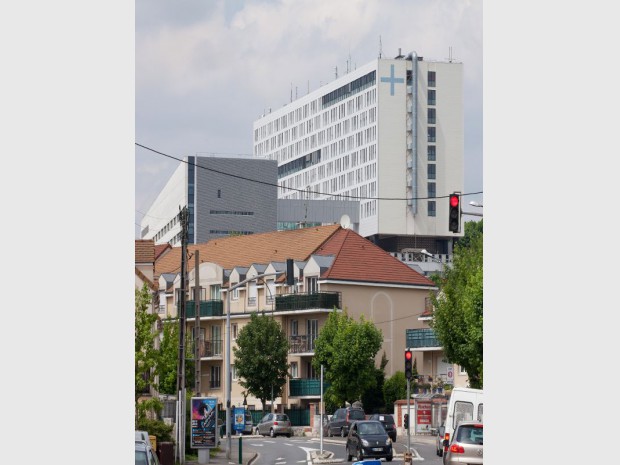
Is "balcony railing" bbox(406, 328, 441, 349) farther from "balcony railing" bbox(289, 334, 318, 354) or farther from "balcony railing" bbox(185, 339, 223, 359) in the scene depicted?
"balcony railing" bbox(185, 339, 223, 359)

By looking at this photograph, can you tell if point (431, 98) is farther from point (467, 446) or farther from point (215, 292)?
point (467, 446)

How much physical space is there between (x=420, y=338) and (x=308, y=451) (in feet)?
83.0

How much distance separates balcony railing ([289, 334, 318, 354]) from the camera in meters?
75.6

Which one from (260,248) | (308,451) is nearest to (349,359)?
(260,248)

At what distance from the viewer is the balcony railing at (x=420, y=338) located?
226 ft

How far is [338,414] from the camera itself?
61812 millimetres

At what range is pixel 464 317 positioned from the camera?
4847 cm

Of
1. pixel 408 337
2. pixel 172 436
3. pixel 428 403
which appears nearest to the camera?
pixel 172 436

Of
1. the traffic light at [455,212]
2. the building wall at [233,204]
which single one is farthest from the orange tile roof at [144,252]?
the building wall at [233,204]

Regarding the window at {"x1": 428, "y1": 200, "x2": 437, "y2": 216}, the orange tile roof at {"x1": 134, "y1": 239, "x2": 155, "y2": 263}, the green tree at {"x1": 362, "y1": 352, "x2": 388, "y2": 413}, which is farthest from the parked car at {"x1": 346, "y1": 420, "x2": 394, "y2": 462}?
the window at {"x1": 428, "y1": 200, "x2": 437, "y2": 216}
